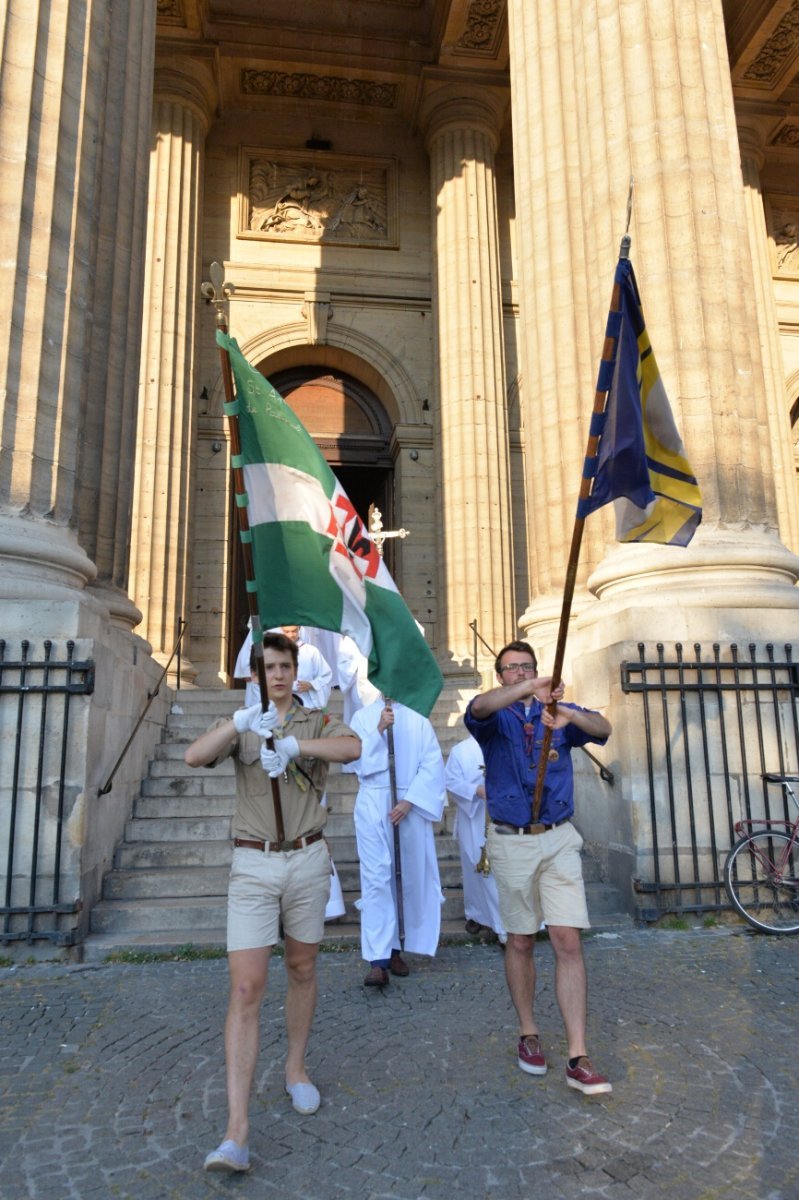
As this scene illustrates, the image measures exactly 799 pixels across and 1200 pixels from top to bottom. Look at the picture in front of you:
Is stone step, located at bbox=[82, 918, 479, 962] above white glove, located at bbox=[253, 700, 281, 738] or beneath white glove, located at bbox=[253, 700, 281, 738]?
beneath

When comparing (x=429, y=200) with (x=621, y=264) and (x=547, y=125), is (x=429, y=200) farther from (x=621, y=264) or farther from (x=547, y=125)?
(x=621, y=264)

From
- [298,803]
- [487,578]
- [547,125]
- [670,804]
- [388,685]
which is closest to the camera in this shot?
[298,803]

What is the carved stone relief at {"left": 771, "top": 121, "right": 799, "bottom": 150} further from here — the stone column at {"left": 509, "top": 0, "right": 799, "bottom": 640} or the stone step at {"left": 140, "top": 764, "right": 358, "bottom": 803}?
the stone step at {"left": 140, "top": 764, "right": 358, "bottom": 803}

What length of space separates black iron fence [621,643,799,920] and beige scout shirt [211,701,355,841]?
10.8ft

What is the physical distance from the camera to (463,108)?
15500mm

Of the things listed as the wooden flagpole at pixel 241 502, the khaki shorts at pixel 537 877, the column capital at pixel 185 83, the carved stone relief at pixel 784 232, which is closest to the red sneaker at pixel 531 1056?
the khaki shorts at pixel 537 877

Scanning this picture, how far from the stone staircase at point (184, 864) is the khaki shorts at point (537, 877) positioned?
2.49 metres

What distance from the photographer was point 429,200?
16.6m

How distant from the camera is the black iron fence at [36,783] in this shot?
5641 mm

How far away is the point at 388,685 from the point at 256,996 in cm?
130

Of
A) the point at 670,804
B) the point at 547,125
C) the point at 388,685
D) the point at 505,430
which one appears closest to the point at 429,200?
the point at 505,430

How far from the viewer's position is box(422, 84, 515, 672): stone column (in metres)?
13.8

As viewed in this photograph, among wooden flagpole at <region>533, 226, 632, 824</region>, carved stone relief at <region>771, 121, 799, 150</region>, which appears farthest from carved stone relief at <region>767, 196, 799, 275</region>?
wooden flagpole at <region>533, 226, 632, 824</region>

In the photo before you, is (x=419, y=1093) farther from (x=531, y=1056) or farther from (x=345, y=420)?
(x=345, y=420)
